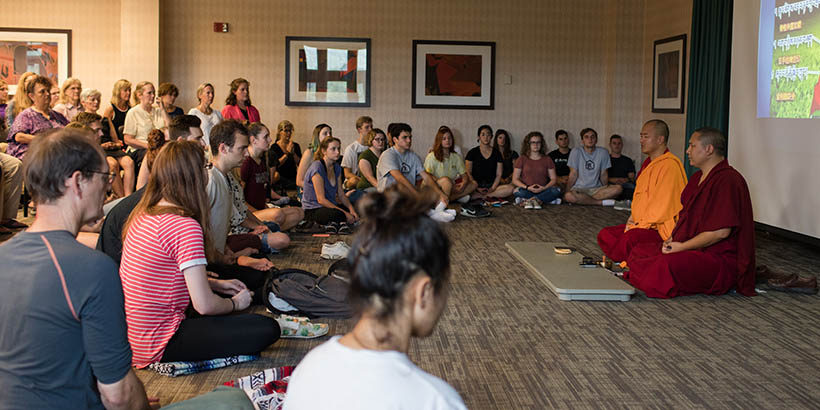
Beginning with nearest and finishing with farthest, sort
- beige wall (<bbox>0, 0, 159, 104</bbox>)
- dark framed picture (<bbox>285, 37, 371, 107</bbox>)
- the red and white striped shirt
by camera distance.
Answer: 1. the red and white striped shirt
2. beige wall (<bbox>0, 0, 159, 104</bbox>)
3. dark framed picture (<bbox>285, 37, 371, 107</bbox>)

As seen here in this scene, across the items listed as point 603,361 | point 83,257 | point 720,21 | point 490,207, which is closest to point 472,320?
point 603,361

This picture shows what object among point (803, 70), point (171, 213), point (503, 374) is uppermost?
point (803, 70)

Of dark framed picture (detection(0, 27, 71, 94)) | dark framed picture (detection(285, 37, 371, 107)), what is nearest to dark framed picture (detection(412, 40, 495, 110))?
dark framed picture (detection(285, 37, 371, 107))

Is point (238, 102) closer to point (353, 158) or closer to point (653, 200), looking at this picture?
point (353, 158)

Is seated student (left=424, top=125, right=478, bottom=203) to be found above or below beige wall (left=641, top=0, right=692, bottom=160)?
below

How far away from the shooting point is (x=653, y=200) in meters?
6.33

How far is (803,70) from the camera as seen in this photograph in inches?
259

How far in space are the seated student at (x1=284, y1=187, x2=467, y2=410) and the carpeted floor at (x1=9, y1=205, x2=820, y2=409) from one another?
6.18ft

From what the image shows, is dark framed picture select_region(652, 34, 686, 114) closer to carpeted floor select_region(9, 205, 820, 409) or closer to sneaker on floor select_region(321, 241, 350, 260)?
carpeted floor select_region(9, 205, 820, 409)

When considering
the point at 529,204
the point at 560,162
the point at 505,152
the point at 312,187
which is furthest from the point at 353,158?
the point at 560,162

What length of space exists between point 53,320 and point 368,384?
36.8 inches

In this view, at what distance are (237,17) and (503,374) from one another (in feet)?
30.5

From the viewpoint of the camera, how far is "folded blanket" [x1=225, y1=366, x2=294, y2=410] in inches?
113

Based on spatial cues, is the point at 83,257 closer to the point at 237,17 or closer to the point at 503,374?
the point at 503,374
